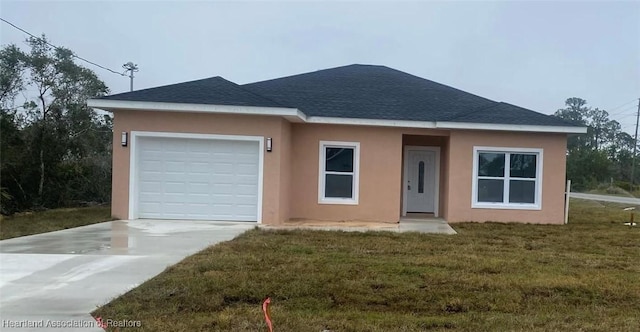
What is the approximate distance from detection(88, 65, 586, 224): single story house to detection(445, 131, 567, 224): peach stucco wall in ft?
0.09

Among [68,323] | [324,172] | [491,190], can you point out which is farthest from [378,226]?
[68,323]

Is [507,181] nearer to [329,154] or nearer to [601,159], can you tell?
[329,154]

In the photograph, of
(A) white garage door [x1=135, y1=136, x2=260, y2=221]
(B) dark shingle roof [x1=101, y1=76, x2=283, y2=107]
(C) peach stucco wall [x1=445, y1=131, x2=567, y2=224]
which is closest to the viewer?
(B) dark shingle roof [x1=101, y1=76, x2=283, y2=107]

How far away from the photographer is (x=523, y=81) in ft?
131

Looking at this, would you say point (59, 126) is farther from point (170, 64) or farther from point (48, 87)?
point (170, 64)

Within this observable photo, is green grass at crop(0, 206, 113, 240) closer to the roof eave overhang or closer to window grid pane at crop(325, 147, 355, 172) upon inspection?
the roof eave overhang

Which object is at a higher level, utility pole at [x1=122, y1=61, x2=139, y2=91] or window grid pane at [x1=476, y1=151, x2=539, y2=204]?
utility pole at [x1=122, y1=61, x2=139, y2=91]

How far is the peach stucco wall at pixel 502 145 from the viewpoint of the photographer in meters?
13.7

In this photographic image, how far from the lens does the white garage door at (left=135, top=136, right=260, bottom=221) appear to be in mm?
12602

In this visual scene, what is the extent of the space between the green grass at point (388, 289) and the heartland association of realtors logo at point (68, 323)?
136mm

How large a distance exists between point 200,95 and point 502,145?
7883 mm

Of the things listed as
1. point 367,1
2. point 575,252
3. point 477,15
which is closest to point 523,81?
point 477,15

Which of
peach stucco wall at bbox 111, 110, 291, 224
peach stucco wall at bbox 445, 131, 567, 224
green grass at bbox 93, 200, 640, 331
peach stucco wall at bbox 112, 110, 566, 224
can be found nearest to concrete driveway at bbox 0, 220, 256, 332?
green grass at bbox 93, 200, 640, 331

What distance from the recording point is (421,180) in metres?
15.7
